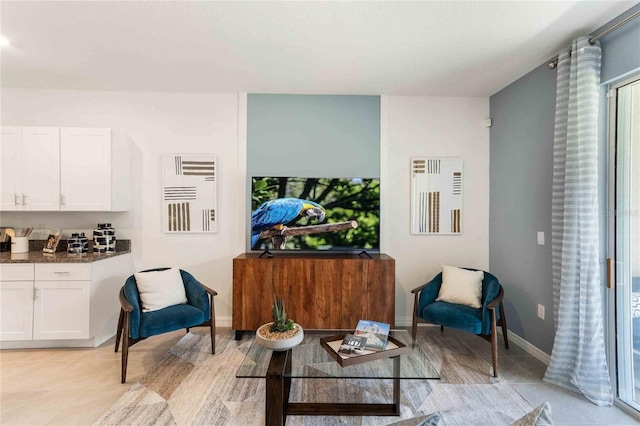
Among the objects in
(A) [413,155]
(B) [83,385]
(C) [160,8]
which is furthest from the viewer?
(A) [413,155]

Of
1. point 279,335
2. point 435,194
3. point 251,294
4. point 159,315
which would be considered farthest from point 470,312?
point 159,315

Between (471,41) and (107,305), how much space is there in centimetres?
402

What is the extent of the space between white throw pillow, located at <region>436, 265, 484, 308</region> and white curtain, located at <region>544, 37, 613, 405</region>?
64 cm

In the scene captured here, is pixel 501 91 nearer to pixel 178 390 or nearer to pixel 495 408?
pixel 495 408

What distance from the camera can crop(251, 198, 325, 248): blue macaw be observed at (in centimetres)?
335

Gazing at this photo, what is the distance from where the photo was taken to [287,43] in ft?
8.03

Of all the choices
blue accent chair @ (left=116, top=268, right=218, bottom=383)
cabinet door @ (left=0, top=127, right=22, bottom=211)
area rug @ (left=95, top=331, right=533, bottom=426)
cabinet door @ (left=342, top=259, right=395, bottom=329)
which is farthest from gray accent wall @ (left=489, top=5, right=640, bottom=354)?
cabinet door @ (left=0, top=127, right=22, bottom=211)

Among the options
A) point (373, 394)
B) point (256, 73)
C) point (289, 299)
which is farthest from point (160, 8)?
point (373, 394)

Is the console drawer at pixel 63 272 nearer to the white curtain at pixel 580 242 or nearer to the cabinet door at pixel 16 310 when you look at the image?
the cabinet door at pixel 16 310

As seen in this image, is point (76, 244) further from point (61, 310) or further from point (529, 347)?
point (529, 347)

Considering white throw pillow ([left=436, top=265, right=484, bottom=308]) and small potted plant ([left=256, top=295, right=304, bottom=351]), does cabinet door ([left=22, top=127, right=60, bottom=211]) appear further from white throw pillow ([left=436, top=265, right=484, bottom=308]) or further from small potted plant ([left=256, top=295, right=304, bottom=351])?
white throw pillow ([left=436, top=265, right=484, bottom=308])

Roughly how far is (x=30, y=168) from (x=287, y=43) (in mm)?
2831

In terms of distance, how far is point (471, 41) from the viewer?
94.7 inches

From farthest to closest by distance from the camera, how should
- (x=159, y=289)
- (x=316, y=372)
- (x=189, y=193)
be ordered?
(x=189, y=193) → (x=159, y=289) → (x=316, y=372)
